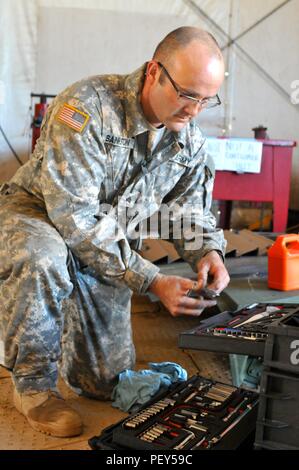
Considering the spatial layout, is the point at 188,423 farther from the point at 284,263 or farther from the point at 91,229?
the point at 284,263

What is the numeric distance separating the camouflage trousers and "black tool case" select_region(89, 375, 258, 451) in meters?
0.27

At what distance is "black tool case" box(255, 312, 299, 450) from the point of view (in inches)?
41.1

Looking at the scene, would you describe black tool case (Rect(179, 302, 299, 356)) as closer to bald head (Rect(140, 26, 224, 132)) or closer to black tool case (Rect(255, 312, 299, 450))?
black tool case (Rect(255, 312, 299, 450))

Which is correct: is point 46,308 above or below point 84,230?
below

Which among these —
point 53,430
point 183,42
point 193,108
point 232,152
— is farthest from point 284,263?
point 232,152

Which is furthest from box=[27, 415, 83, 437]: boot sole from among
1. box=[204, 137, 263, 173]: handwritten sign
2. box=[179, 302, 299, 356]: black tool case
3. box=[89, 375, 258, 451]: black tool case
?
box=[204, 137, 263, 173]: handwritten sign

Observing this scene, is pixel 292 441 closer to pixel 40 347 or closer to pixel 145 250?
pixel 40 347

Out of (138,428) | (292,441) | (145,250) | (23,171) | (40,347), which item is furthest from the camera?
(145,250)

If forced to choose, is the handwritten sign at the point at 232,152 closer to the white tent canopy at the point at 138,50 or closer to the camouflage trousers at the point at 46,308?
the white tent canopy at the point at 138,50

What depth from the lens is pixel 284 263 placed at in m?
1.92

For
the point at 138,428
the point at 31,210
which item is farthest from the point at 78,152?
the point at 138,428

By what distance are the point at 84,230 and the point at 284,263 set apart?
0.83 meters

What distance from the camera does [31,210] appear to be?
4.96 ft
